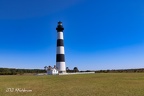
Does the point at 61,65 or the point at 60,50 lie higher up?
the point at 60,50

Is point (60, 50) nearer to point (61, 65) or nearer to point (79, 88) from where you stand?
point (61, 65)

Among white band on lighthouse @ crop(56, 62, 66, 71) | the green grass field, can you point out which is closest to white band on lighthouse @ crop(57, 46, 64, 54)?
white band on lighthouse @ crop(56, 62, 66, 71)

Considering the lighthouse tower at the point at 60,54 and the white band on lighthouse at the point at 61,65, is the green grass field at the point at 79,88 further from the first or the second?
the white band on lighthouse at the point at 61,65

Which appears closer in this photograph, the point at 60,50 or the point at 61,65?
the point at 60,50

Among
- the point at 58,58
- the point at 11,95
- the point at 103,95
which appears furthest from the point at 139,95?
the point at 58,58

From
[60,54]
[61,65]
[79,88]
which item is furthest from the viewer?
[61,65]

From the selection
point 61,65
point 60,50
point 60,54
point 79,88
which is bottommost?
point 79,88

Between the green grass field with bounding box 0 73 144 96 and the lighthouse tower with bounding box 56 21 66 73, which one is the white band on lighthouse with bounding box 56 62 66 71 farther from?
the green grass field with bounding box 0 73 144 96

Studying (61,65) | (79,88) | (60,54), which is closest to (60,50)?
(60,54)

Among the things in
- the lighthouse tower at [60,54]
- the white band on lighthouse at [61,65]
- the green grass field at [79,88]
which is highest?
the lighthouse tower at [60,54]

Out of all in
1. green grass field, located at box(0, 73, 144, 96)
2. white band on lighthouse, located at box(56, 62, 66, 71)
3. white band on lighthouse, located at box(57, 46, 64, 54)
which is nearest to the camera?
green grass field, located at box(0, 73, 144, 96)

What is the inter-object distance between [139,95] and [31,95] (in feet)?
23.6

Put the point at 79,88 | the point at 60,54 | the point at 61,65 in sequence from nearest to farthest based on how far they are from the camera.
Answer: the point at 79,88 < the point at 60,54 < the point at 61,65

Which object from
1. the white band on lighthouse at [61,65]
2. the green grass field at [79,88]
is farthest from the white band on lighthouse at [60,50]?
the green grass field at [79,88]
